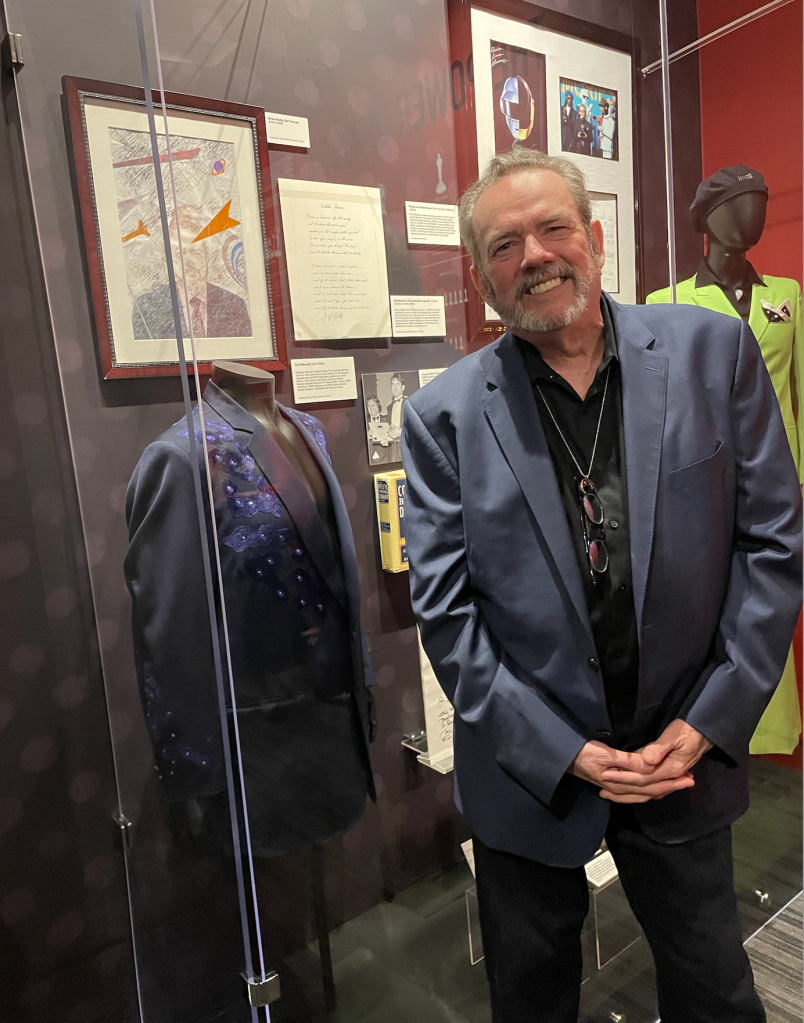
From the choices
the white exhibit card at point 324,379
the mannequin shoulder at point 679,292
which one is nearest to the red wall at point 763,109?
the mannequin shoulder at point 679,292

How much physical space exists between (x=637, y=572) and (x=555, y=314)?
44 centimetres

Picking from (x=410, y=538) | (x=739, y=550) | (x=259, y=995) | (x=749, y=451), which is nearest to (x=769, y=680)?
(x=739, y=550)

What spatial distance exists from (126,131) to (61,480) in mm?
611

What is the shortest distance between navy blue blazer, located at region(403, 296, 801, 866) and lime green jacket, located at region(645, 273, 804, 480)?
5.8 inches

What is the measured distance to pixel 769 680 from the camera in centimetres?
→ 123

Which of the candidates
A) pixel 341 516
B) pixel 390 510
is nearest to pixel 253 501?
pixel 341 516

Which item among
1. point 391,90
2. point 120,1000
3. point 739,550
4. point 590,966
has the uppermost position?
point 391,90

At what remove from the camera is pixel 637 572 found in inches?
47.2

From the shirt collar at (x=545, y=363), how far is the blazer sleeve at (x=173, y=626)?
0.63 meters

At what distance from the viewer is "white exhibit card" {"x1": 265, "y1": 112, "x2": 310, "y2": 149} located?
4.61 feet

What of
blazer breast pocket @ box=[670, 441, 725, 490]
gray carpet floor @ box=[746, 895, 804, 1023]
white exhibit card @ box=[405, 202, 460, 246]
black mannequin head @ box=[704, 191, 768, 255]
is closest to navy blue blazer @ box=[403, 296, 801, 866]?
blazer breast pocket @ box=[670, 441, 725, 490]

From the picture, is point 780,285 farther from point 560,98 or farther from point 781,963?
point 781,963

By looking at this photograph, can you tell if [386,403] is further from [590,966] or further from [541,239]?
[590,966]

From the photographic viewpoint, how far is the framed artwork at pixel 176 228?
1266 mm
